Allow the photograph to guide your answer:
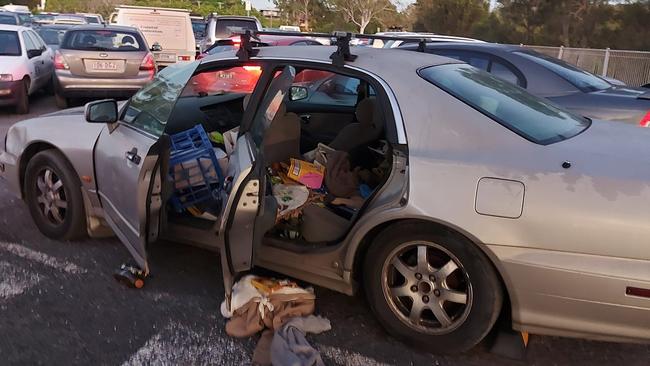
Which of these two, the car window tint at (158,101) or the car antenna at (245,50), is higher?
the car antenna at (245,50)

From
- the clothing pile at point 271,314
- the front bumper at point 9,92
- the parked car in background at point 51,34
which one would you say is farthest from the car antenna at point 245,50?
the parked car in background at point 51,34

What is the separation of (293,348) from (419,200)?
3.09 ft

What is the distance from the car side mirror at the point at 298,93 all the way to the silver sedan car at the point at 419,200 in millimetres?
1097

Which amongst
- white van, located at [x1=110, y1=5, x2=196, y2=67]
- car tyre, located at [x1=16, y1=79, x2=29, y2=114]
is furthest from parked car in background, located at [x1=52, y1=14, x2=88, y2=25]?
car tyre, located at [x1=16, y1=79, x2=29, y2=114]

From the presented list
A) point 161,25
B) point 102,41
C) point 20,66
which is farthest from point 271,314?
point 161,25

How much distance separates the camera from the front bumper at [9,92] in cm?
961

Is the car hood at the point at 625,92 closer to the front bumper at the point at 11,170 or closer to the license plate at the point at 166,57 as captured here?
the front bumper at the point at 11,170

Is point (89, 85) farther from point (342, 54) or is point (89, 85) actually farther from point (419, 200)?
point (419, 200)

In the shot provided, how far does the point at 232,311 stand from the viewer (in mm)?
3273

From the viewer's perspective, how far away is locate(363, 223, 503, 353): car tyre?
9.36ft

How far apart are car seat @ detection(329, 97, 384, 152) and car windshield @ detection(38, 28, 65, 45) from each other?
554 inches

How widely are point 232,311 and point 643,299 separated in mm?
2000

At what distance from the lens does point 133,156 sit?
351 centimetres

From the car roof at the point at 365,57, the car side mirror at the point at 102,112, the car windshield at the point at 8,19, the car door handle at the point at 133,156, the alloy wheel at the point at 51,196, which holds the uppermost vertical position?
the car roof at the point at 365,57
